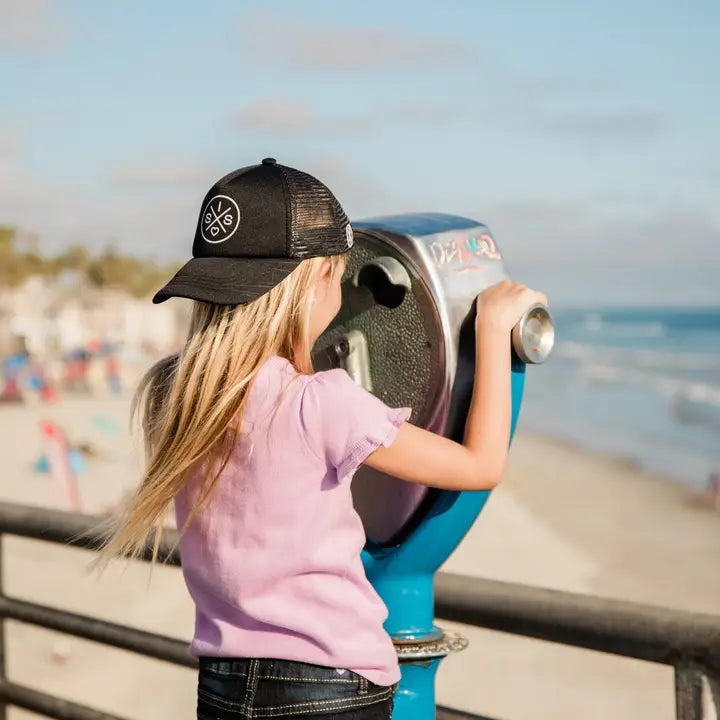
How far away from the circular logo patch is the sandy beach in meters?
0.33

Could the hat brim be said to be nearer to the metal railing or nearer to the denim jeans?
the denim jeans

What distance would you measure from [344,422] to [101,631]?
117cm

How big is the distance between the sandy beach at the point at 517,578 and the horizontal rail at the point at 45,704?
592 millimetres

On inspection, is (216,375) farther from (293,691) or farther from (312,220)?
(293,691)

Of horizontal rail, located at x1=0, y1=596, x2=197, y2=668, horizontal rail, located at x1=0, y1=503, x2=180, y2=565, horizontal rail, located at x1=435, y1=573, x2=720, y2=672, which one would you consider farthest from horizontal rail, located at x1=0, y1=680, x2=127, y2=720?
horizontal rail, located at x1=435, y1=573, x2=720, y2=672

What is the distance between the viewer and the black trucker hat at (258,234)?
1.33 metres

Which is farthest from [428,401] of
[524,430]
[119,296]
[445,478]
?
[119,296]

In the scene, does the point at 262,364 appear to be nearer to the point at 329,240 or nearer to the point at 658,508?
the point at 329,240

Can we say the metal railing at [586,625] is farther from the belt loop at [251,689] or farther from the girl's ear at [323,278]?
the girl's ear at [323,278]

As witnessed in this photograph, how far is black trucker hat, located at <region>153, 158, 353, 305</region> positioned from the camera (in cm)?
133

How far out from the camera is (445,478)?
4.36 ft

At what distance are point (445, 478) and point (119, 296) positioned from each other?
34.3 m

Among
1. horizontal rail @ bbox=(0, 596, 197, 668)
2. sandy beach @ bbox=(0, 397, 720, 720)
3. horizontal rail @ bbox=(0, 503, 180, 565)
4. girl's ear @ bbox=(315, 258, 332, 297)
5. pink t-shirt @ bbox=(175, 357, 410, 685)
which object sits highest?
girl's ear @ bbox=(315, 258, 332, 297)

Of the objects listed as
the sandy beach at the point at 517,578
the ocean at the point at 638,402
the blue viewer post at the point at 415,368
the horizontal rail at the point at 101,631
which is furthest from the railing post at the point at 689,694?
the ocean at the point at 638,402
